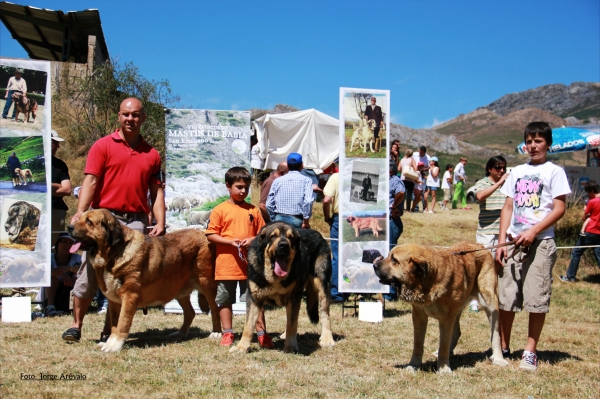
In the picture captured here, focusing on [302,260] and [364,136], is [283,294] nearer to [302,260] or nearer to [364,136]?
[302,260]

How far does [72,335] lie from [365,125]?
4.70 meters

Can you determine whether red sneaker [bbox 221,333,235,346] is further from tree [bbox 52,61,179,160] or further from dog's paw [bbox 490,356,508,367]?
tree [bbox 52,61,179,160]

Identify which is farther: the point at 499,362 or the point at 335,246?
the point at 335,246

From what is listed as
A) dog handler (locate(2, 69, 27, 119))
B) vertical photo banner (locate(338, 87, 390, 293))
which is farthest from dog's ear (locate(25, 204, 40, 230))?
vertical photo banner (locate(338, 87, 390, 293))

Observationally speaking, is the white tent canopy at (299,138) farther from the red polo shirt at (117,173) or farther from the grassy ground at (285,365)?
the red polo shirt at (117,173)

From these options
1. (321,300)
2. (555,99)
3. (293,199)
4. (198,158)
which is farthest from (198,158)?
(555,99)

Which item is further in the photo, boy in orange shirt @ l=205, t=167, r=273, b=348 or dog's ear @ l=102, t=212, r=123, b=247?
boy in orange shirt @ l=205, t=167, r=273, b=348

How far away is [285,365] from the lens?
5.40 m

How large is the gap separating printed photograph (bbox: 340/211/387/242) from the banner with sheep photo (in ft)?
6.16

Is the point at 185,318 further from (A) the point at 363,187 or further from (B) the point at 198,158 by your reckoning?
(A) the point at 363,187

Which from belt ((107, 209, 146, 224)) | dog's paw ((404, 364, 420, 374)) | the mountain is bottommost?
dog's paw ((404, 364, 420, 374))

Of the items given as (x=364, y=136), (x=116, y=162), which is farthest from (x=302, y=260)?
(x=364, y=136)

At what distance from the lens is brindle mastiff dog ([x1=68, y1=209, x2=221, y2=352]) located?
5.44 meters

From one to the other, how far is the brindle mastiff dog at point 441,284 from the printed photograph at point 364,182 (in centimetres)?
247
